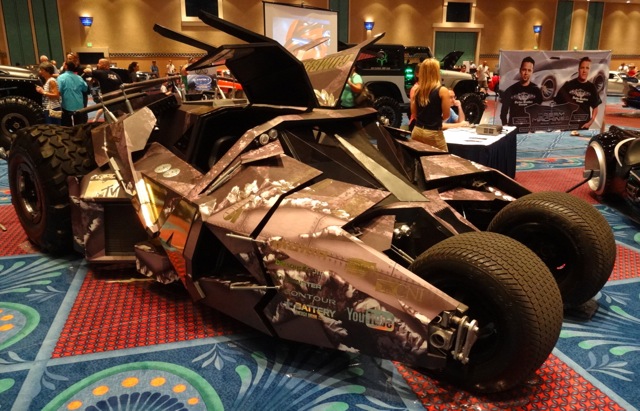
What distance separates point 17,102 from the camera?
9.12m

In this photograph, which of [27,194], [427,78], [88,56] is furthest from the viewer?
[88,56]

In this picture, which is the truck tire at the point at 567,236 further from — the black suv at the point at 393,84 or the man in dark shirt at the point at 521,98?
the black suv at the point at 393,84

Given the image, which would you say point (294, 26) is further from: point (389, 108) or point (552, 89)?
point (552, 89)

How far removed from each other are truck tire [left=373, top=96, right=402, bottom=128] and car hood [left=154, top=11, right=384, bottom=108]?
26.8 feet

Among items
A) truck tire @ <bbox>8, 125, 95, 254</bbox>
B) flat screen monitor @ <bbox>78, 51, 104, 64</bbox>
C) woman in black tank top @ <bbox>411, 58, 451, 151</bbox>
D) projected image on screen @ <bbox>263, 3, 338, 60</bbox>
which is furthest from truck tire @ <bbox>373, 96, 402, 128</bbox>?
flat screen monitor @ <bbox>78, 51, 104, 64</bbox>

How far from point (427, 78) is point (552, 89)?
3921 mm

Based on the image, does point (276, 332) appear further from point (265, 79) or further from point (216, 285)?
point (265, 79)

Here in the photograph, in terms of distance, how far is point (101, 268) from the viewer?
4.04 m

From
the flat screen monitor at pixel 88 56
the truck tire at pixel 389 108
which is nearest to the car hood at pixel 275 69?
the truck tire at pixel 389 108

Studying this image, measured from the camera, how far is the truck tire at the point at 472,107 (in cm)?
1254

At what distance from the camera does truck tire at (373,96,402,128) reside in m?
11.9

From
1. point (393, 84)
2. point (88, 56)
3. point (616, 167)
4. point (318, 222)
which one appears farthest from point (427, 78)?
point (88, 56)

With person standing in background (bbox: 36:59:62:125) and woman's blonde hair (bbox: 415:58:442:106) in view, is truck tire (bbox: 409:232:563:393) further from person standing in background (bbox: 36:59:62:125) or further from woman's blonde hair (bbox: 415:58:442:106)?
person standing in background (bbox: 36:59:62:125)

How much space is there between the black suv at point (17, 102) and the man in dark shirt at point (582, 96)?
9.34 m
